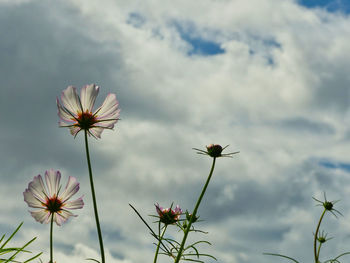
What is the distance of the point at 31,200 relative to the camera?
167 cm

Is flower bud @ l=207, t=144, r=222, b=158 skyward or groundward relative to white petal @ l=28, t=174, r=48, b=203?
skyward

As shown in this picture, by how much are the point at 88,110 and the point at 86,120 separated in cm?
4

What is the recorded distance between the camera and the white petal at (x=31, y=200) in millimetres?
1634

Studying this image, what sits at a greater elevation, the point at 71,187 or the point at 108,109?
the point at 108,109

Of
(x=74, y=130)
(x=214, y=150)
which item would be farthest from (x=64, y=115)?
(x=214, y=150)

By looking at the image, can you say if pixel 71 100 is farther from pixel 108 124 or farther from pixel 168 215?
pixel 168 215

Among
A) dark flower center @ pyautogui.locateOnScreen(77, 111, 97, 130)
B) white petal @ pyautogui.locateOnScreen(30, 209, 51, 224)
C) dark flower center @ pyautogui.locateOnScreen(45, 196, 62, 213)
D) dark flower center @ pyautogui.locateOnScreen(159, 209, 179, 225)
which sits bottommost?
white petal @ pyautogui.locateOnScreen(30, 209, 51, 224)

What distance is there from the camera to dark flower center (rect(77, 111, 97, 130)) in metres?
1.53

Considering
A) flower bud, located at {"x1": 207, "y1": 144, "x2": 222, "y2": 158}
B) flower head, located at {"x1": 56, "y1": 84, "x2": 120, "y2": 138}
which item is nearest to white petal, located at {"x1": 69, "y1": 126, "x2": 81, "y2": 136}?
flower head, located at {"x1": 56, "y1": 84, "x2": 120, "y2": 138}

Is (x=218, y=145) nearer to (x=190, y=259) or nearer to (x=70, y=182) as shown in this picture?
(x=190, y=259)

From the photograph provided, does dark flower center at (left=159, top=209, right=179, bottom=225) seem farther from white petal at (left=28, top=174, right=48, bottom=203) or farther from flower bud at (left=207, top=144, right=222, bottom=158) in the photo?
white petal at (left=28, top=174, right=48, bottom=203)

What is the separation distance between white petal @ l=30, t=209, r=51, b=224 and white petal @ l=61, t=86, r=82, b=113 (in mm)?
414

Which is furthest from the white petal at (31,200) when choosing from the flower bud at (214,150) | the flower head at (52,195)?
the flower bud at (214,150)

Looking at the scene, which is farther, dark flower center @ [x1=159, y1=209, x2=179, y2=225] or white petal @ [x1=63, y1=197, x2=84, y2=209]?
dark flower center @ [x1=159, y1=209, x2=179, y2=225]
